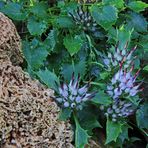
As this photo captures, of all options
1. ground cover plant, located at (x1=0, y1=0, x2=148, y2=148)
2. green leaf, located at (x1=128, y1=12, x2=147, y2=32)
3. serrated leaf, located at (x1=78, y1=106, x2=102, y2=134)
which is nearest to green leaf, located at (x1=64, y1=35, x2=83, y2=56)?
ground cover plant, located at (x1=0, y1=0, x2=148, y2=148)

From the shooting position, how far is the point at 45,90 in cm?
229

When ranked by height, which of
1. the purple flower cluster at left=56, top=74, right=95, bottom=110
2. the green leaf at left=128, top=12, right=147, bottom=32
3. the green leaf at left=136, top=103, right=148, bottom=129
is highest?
the green leaf at left=128, top=12, right=147, bottom=32

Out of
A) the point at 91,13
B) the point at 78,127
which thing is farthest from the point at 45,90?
the point at 91,13

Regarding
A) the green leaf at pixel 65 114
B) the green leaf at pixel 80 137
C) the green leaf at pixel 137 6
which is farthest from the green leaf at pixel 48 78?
the green leaf at pixel 137 6

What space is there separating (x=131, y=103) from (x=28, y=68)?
58cm

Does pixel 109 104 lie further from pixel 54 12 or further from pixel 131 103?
pixel 54 12

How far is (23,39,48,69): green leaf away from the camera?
2682mm

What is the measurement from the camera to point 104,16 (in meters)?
2.82

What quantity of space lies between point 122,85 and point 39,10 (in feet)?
2.50

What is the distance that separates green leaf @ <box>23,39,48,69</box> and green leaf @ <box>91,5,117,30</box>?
1.17 feet

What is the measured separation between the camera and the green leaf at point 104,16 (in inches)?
111

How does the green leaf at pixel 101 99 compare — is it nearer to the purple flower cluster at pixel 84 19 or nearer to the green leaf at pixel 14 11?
the purple flower cluster at pixel 84 19

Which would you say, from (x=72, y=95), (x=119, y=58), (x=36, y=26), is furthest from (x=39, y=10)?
(x=72, y=95)

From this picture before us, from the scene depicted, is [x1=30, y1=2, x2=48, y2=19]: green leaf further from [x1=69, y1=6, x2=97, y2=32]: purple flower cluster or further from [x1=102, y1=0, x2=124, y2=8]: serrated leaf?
[x1=102, y1=0, x2=124, y2=8]: serrated leaf
